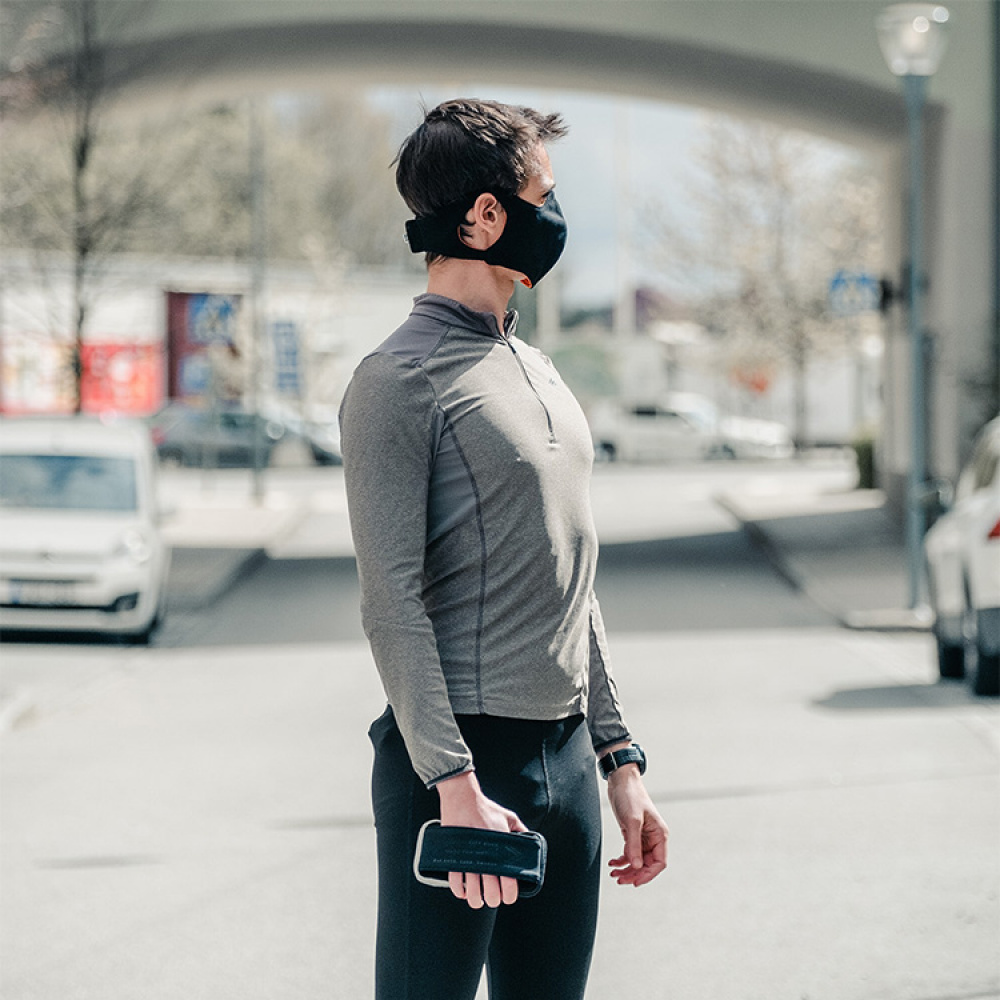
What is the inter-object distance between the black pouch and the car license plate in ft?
35.8

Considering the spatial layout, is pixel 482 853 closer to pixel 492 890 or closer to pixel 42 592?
pixel 492 890

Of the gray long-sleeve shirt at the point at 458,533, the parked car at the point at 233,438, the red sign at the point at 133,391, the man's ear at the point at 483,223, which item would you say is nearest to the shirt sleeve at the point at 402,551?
the gray long-sleeve shirt at the point at 458,533

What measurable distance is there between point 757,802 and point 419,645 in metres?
5.07

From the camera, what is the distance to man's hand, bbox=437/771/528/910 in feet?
7.88

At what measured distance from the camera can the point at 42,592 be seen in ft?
42.4

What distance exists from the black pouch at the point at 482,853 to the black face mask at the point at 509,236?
0.76 metres

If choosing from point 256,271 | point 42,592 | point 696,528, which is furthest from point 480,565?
point 256,271

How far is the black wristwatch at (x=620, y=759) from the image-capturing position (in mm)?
2754

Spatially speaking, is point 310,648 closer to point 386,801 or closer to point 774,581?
point 774,581

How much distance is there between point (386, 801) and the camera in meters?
2.55

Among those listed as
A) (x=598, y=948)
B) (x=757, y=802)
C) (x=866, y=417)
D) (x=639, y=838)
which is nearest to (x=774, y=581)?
(x=757, y=802)

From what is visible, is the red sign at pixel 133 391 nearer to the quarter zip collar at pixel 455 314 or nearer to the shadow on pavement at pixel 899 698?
the shadow on pavement at pixel 899 698

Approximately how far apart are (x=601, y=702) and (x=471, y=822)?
1.42 ft

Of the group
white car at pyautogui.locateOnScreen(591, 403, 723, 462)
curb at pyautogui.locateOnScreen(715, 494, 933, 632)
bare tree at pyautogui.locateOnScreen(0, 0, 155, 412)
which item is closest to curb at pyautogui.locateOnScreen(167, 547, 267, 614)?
bare tree at pyautogui.locateOnScreen(0, 0, 155, 412)
